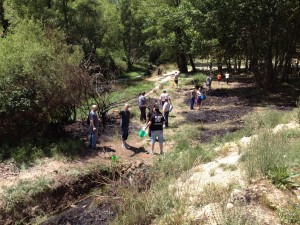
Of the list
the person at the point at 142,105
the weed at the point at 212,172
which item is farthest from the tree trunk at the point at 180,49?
the weed at the point at 212,172

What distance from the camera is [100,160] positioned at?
12.5 metres

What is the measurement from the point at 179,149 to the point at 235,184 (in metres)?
6.44

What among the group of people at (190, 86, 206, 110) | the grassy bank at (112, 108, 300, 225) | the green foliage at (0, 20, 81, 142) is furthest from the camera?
the group of people at (190, 86, 206, 110)

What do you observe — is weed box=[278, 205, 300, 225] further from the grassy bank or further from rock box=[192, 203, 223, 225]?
rock box=[192, 203, 223, 225]

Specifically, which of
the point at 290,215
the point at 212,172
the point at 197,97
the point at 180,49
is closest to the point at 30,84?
the point at 212,172

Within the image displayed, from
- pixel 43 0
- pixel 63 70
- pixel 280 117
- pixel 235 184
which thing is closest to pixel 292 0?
pixel 280 117

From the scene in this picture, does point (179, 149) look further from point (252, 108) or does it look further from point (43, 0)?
point (43, 0)

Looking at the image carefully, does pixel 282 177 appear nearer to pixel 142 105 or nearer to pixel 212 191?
pixel 212 191

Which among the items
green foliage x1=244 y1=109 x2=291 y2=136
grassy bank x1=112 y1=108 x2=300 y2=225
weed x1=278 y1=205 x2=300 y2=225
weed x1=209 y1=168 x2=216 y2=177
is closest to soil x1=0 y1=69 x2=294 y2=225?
grassy bank x1=112 y1=108 x2=300 y2=225

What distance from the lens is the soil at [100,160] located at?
30.1 ft

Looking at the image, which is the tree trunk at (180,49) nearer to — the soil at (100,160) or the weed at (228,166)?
the soil at (100,160)

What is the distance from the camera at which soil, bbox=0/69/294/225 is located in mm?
9188

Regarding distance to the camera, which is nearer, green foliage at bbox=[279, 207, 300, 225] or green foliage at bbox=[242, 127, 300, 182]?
green foliage at bbox=[279, 207, 300, 225]

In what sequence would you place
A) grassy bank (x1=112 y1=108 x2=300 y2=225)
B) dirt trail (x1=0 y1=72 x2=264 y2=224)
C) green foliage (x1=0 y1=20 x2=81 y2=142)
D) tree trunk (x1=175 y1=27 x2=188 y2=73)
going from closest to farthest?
grassy bank (x1=112 y1=108 x2=300 y2=225), dirt trail (x1=0 y1=72 x2=264 y2=224), green foliage (x1=0 y1=20 x2=81 y2=142), tree trunk (x1=175 y1=27 x2=188 y2=73)
